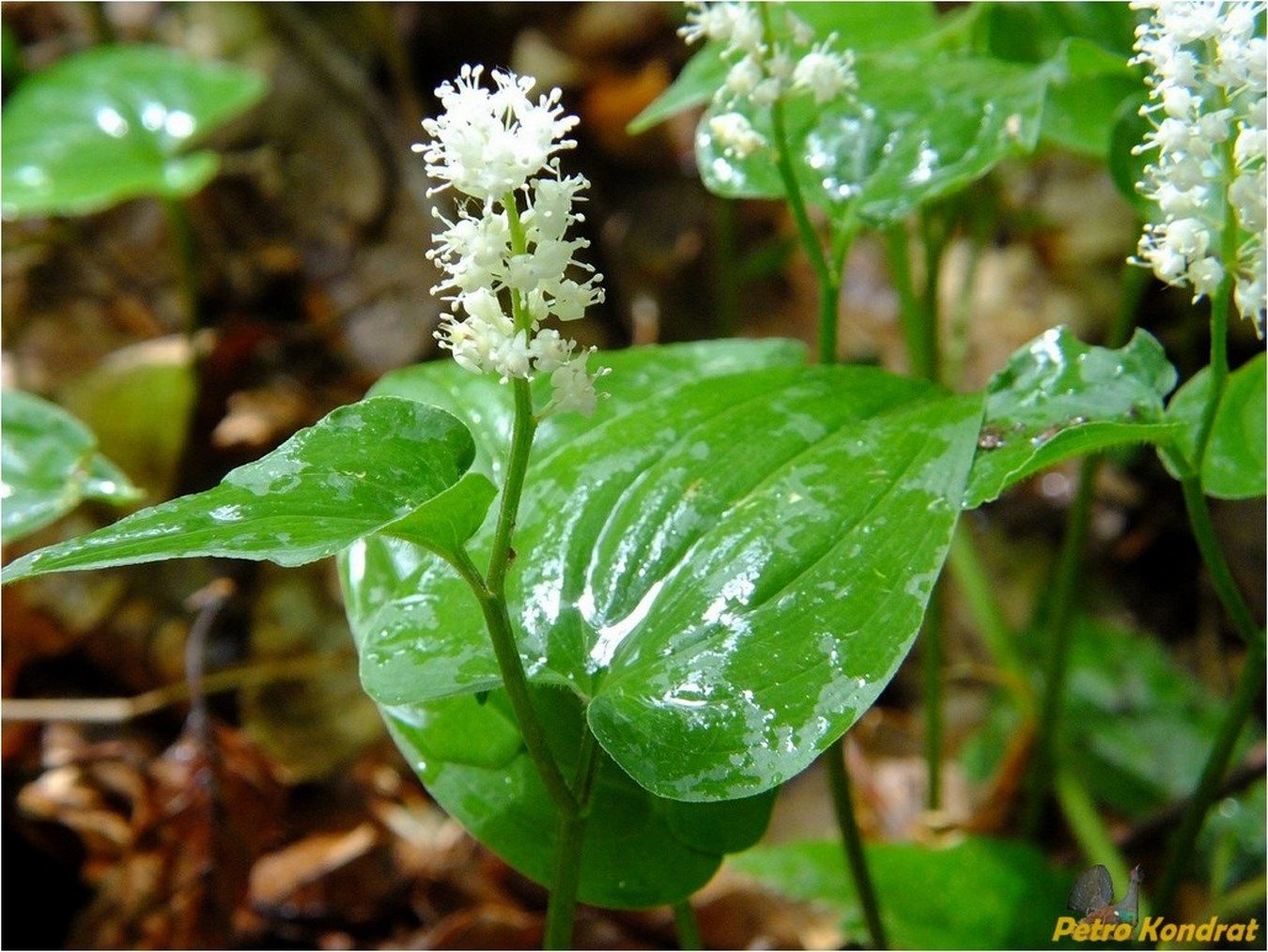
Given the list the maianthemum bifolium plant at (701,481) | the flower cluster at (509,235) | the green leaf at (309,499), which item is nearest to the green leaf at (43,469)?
the maianthemum bifolium plant at (701,481)

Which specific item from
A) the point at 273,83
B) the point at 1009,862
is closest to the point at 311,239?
the point at 273,83

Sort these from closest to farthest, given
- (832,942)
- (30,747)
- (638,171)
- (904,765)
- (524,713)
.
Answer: (524,713) → (832,942) → (30,747) → (904,765) → (638,171)

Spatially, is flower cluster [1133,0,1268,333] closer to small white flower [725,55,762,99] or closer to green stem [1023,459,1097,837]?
small white flower [725,55,762,99]

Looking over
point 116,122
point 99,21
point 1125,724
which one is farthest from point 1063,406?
point 99,21

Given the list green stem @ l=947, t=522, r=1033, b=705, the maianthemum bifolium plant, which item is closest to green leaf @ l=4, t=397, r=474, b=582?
the maianthemum bifolium plant

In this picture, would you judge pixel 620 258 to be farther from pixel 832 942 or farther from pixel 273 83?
pixel 832 942

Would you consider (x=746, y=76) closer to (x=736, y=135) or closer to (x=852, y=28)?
(x=736, y=135)
